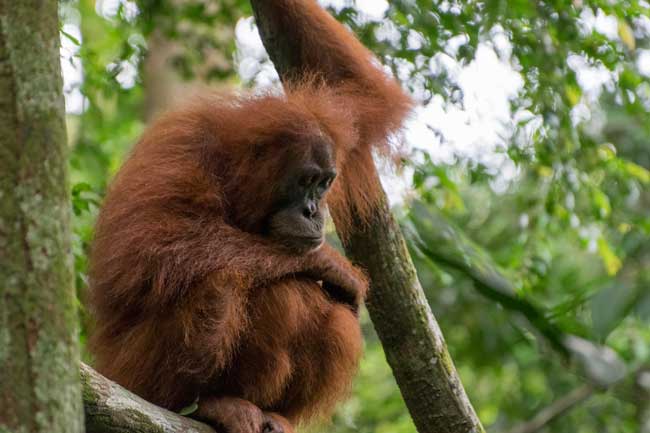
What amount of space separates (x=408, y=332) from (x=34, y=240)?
2.54m

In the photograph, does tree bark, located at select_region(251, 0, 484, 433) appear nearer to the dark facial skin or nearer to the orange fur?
the orange fur

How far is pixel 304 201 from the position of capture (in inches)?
165

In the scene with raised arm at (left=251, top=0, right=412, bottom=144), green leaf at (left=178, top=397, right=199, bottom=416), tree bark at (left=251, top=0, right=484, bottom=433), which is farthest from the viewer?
raised arm at (left=251, top=0, right=412, bottom=144)

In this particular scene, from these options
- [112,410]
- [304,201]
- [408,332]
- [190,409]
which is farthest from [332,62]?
[112,410]

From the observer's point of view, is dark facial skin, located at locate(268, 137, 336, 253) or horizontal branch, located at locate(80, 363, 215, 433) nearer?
horizontal branch, located at locate(80, 363, 215, 433)

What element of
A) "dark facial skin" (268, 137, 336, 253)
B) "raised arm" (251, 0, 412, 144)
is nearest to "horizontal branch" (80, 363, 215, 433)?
"dark facial skin" (268, 137, 336, 253)

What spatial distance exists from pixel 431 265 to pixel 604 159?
158 centimetres

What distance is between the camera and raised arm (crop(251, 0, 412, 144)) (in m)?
4.58

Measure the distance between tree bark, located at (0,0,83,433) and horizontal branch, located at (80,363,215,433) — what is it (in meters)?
0.79

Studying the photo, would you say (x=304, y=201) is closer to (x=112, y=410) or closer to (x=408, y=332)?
(x=408, y=332)

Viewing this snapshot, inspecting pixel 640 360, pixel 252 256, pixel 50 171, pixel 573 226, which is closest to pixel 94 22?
pixel 573 226

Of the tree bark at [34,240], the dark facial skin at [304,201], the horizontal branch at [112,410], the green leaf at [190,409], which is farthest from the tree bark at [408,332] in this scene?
the tree bark at [34,240]

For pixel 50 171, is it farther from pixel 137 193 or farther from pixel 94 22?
pixel 94 22

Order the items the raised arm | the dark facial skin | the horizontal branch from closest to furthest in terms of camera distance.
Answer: the horizontal branch < the dark facial skin < the raised arm
